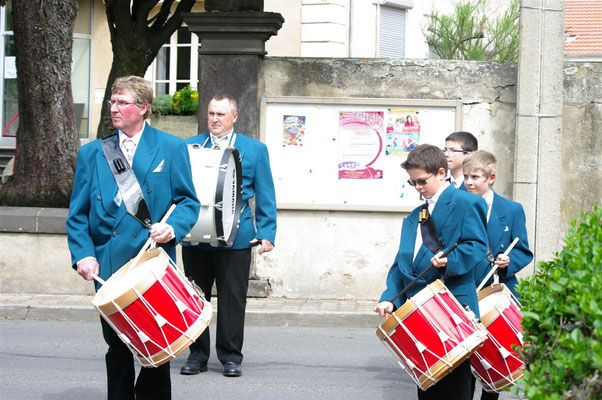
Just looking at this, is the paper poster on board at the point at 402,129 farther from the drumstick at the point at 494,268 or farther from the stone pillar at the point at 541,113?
the drumstick at the point at 494,268

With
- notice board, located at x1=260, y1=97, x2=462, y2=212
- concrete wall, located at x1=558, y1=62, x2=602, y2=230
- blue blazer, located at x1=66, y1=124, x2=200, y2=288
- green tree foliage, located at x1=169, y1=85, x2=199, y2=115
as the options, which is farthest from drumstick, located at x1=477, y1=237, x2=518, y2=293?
green tree foliage, located at x1=169, y1=85, x2=199, y2=115

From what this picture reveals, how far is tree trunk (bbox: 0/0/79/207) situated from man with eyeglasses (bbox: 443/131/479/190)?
5.67m

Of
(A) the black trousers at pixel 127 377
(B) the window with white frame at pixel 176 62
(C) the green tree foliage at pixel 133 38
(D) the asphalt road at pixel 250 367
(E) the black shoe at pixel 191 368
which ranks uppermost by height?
(B) the window with white frame at pixel 176 62

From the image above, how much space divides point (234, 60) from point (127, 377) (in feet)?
18.2

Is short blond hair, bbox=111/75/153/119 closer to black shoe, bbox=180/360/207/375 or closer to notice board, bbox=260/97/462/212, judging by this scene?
black shoe, bbox=180/360/207/375

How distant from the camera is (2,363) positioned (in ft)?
25.6

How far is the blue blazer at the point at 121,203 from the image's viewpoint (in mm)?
5223

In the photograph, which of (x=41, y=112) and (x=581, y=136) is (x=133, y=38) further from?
(x=581, y=136)

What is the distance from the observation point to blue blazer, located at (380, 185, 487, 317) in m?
5.08

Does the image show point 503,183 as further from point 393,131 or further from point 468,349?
point 468,349

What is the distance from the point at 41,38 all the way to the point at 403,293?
23.8 feet

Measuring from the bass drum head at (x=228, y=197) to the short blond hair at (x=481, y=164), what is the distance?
5.52 feet

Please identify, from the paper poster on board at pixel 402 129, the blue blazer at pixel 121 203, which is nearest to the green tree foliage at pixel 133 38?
the paper poster on board at pixel 402 129

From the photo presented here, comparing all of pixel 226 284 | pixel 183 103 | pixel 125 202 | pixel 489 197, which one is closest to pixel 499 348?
pixel 489 197
